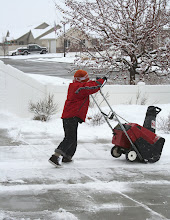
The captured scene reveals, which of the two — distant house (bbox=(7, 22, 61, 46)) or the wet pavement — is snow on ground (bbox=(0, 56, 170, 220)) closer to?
the wet pavement

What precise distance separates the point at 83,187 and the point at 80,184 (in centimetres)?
13

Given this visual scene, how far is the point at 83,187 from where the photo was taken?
560cm

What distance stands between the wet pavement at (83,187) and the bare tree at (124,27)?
7.25m

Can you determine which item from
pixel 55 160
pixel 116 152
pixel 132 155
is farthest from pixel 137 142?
pixel 55 160

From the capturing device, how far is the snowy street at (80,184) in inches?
185

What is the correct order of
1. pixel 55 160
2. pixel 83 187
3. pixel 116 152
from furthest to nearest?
pixel 116 152 < pixel 55 160 < pixel 83 187

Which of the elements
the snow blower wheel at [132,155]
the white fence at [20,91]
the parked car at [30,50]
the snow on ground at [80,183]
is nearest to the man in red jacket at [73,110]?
the snow on ground at [80,183]

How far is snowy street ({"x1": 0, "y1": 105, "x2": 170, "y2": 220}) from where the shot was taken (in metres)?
4.69

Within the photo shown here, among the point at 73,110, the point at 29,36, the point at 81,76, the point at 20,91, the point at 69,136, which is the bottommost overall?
the point at 69,136

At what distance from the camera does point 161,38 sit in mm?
15086

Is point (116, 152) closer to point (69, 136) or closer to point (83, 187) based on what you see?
point (69, 136)

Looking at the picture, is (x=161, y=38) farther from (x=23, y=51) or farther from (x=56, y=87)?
(x=23, y=51)

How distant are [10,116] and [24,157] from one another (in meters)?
3.91

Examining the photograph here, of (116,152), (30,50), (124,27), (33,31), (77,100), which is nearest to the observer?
(77,100)
